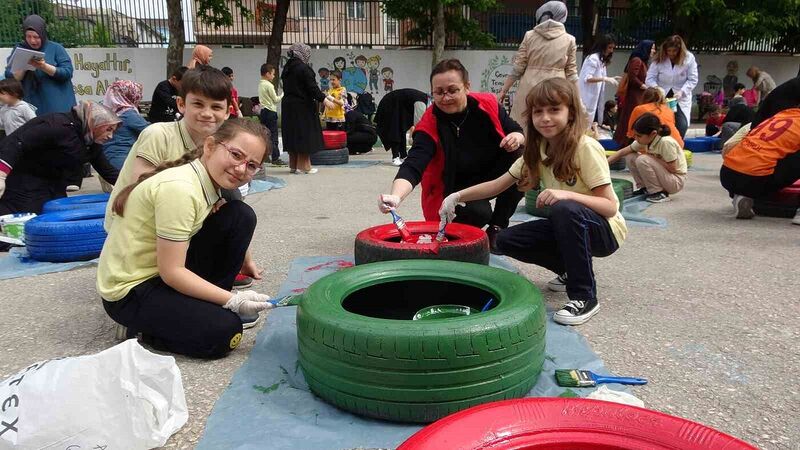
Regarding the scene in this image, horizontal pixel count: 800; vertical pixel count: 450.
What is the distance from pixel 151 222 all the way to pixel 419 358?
1.21m

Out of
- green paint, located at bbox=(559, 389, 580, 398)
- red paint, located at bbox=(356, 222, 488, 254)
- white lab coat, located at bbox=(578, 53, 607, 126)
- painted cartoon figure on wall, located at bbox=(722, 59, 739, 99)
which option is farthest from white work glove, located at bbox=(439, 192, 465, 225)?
painted cartoon figure on wall, located at bbox=(722, 59, 739, 99)

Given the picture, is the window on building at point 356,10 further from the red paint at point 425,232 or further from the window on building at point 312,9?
the red paint at point 425,232

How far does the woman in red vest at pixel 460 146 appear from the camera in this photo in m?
3.37

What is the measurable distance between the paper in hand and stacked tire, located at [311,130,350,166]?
3.99 metres

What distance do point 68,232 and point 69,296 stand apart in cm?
65

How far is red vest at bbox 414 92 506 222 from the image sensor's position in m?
3.53

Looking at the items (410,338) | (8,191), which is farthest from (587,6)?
(410,338)

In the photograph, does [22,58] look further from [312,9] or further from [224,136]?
[312,9]

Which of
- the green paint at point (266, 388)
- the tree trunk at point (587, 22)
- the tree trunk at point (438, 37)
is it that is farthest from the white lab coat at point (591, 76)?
the tree trunk at point (587, 22)

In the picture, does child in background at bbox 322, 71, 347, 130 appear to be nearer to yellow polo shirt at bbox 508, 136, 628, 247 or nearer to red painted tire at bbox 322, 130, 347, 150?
red painted tire at bbox 322, 130, 347, 150

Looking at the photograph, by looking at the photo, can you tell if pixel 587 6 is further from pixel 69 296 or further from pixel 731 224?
pixel 69 296

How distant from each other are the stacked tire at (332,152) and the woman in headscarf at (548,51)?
3.83 m

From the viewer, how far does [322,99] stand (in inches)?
297

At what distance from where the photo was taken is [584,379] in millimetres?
2053
